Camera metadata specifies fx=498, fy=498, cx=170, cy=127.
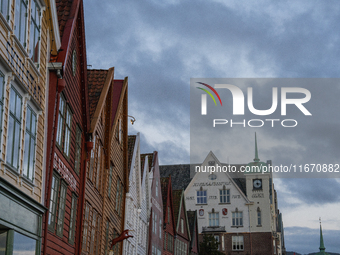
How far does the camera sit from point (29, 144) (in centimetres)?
1355

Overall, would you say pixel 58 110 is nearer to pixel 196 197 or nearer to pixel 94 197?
pixel 94 197

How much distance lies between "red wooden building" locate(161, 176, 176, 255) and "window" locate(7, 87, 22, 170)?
31.4 metres

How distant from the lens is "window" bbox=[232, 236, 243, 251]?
6544 centimetres

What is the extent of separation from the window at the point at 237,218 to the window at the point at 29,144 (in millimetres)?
55258

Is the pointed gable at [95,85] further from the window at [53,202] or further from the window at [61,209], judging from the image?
the window at [53,202]

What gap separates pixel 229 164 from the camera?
243 feet

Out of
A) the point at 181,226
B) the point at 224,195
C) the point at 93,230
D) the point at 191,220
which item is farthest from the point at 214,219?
the point at 93,230

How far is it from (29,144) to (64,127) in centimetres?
387

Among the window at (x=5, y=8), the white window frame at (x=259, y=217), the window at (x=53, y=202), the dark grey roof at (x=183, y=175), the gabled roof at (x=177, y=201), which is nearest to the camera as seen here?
the window at (x=5, y=8)

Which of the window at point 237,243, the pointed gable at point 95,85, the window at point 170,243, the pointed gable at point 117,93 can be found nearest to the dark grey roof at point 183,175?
the window at point 237,243

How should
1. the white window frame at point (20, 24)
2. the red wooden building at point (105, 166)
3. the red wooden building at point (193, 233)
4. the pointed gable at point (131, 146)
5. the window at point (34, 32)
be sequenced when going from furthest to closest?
1. the red wooden building at point (193, 233)
2. the pointed gable at point (131, 146)
3. the red wooden building at point (105, 166)
4. the window at point (34, 32)
5. the white window frame at point (20, 24)

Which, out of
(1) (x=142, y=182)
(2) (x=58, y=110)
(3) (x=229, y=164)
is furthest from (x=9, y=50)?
(3) (x=229, y=164)

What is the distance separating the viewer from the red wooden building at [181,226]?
48.4 m

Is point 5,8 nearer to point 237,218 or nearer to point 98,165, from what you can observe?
point 98,165
